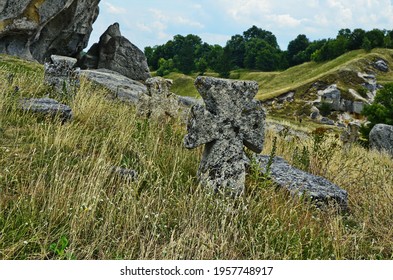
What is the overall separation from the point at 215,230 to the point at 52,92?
7.29 m

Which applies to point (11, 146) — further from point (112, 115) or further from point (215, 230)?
point (112, 115)

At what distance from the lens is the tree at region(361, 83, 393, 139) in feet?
121

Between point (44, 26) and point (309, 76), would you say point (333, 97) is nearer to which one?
point (309, 76)

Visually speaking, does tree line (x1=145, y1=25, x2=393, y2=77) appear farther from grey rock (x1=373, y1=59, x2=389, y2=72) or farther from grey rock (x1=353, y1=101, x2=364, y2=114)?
grey rock (x1=353, y1=101, x2=364, y2=114)

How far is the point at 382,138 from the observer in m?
17.0

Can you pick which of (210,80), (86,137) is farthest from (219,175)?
(86,137)

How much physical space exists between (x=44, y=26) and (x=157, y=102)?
16550mm

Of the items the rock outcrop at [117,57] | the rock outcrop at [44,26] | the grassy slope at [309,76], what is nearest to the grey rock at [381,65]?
the grassy slope at [309,76]

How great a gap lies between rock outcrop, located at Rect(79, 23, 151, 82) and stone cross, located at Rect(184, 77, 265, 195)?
21.3 metres

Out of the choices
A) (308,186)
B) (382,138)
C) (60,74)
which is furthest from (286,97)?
(308,186)

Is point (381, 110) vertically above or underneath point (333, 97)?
underneath

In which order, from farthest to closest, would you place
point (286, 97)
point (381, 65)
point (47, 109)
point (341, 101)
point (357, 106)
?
1. point (381, 65)
2. point (286, 97)
3. point (341, 101)
4. point (357, 106)
5. point (47, 109)

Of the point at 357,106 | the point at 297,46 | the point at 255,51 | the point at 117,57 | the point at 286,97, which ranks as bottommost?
the point at 117,57

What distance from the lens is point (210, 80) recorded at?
17.3 ft
